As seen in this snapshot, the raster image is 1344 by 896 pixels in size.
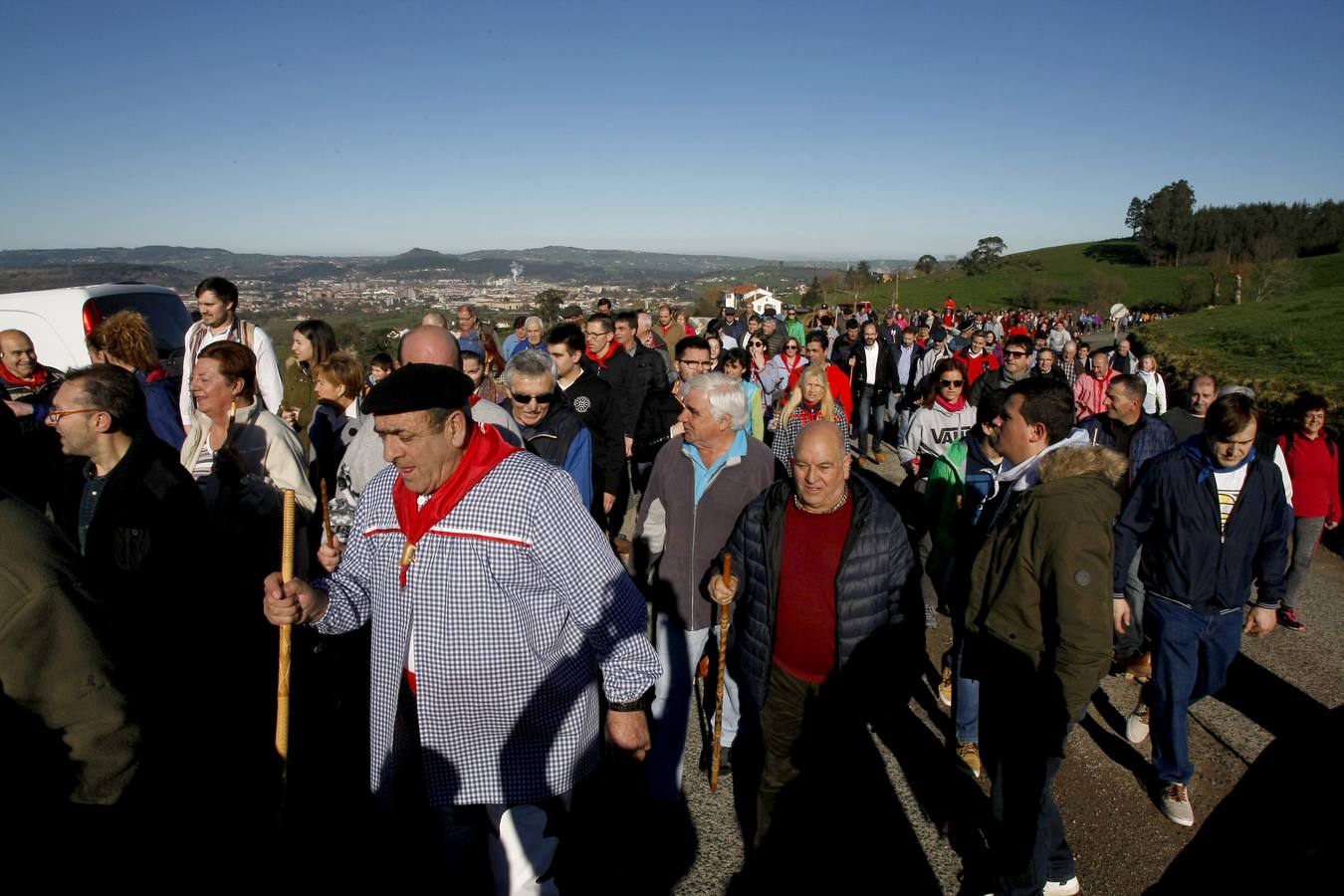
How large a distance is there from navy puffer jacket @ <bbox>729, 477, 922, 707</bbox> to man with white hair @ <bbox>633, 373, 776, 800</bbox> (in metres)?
0.34

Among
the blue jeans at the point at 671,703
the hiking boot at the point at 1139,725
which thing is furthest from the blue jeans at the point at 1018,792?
the hiking boot at the point at 1139,725

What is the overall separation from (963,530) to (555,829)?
287 cm

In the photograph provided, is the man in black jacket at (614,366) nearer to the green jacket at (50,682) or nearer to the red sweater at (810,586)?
the red sweater at (810,586)

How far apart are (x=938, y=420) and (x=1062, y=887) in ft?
12.2

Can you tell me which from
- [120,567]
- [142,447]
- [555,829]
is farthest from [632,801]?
[142,447]

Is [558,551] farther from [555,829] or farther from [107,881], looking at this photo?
[107,881]

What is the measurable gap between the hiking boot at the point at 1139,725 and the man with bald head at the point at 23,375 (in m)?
8.11

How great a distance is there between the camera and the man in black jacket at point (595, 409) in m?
5.73

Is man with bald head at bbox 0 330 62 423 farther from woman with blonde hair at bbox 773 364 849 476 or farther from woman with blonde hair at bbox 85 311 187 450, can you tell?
woman with blonde hair at bbox 773 364 849 476

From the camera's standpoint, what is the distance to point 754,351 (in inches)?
481

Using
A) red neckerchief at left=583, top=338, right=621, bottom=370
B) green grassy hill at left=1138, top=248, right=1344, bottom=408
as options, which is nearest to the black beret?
red neckerchief at left=583, top=338, right=621, bottom=370

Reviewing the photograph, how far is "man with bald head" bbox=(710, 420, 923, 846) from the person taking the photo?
317 cm

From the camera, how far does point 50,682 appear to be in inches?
74.2

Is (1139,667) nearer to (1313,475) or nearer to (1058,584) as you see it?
(1313,475)
